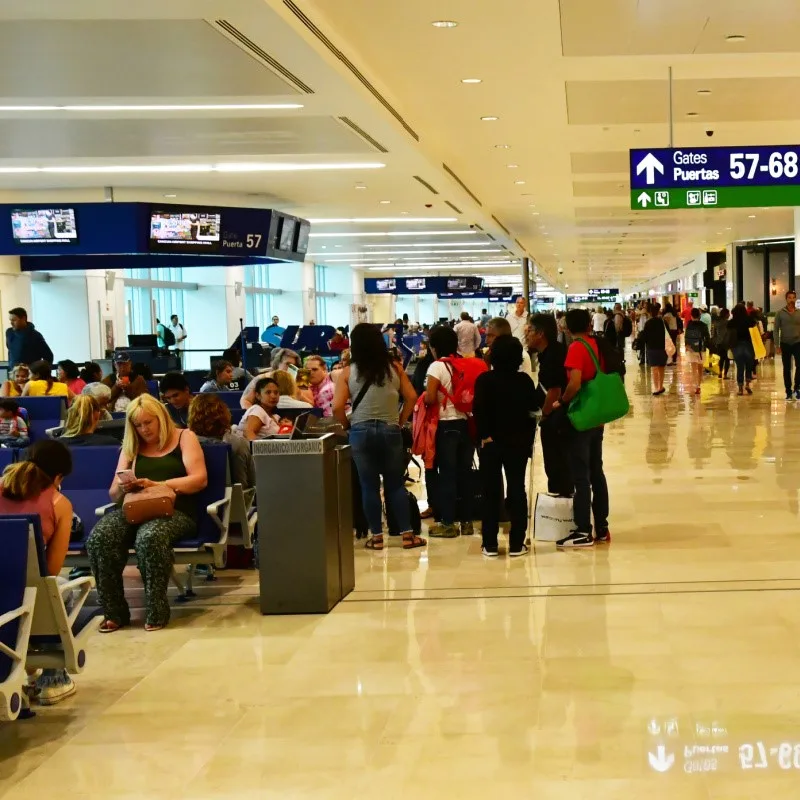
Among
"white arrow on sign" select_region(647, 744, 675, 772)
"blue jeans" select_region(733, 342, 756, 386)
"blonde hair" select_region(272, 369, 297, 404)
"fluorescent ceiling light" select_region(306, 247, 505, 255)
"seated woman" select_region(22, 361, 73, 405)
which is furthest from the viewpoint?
"fluorescent ceiling light" select_region(306, 247, 505, 255)

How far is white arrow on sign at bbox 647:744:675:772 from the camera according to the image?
13.8 feet

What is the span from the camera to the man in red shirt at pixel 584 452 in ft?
27.1

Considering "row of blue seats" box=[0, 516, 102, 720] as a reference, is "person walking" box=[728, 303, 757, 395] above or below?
above

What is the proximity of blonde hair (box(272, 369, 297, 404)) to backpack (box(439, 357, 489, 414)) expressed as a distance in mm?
1438

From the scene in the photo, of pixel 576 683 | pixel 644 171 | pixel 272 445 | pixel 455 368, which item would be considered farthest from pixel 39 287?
pixel 576 683

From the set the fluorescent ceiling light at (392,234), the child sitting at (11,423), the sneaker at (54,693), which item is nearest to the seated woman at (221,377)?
the child sitting at (11,423)

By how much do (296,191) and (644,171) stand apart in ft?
25.2

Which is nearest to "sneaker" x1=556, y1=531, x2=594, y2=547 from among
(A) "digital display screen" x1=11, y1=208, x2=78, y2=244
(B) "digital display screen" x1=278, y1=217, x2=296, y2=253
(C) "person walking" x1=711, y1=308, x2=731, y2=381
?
(A) "digital display screen" x1=11, y1=208, x2=78, y2=244

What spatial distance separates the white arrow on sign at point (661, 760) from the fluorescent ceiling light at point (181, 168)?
12490mm

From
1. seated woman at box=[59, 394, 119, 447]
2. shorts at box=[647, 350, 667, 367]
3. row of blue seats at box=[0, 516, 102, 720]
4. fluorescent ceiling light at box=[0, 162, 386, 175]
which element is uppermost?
fluorescent ceiling light at box=[0, 162, 386, 175]

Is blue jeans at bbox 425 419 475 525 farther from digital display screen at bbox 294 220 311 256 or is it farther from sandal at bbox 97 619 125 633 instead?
digital display screen at bbox 294 220 311 256

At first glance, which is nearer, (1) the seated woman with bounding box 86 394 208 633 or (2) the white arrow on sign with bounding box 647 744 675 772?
(2) the white arrow on sign with bounding box 647 744 675 772

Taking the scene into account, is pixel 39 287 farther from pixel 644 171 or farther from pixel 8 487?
pixel 8 487

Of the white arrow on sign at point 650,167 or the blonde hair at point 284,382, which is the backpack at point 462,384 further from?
the white arrow on sign at point 650,167
